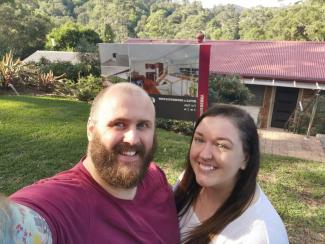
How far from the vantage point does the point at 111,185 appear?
1.55 metres

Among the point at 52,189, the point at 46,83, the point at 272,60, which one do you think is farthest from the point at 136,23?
the point at 52,189

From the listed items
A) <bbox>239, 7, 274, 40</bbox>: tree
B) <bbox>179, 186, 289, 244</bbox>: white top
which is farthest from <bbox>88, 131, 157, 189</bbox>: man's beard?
<bbox>239, 7, 274, 40</bbox>: tree

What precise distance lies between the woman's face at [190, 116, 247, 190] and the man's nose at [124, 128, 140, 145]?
0.43 meters

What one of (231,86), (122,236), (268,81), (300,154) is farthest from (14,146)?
(268,81)

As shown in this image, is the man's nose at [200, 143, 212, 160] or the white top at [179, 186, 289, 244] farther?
the man's nose at [200, 143, 212, 160]

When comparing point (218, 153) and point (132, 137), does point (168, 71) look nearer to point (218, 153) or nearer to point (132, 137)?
point (218, 153)

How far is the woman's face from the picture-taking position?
1.78 metres

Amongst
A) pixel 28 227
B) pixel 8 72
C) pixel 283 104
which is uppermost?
pixel 28 227

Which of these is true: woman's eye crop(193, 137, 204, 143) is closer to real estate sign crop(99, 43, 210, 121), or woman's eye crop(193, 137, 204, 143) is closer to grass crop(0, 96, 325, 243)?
grass crop(0, 96, 325, 243)

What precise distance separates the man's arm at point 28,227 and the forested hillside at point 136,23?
49.5 feet

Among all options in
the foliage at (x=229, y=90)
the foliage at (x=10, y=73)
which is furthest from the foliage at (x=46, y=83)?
the foliage at (x=229, y=90)

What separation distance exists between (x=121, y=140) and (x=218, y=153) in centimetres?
54

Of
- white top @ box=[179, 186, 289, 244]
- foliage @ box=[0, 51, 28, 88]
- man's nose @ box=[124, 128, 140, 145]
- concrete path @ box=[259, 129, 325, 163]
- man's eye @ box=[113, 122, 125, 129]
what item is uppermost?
man's eye @ box=[113, 122, 125, 129]

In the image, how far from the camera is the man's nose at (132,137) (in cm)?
155
